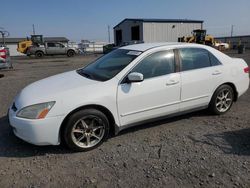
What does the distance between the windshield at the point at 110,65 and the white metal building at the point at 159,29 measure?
3113 cm

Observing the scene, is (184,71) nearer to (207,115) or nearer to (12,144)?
(207,115)

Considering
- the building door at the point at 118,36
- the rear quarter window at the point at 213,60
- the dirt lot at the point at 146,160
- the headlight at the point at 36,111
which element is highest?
the building door at the point at 118,36

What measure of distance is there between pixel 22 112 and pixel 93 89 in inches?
41.1

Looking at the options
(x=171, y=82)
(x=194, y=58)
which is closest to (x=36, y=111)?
(x=171, y=82)

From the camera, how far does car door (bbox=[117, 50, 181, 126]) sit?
378 cm

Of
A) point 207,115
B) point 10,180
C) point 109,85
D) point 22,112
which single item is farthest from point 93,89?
point 207,115

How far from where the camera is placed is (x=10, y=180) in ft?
9.74

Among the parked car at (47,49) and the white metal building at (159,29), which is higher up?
the white metal building at (159,29)

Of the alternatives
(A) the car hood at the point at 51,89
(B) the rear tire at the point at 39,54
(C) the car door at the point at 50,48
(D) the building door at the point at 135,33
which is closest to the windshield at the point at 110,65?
(A) the car hood at the point at 51,89

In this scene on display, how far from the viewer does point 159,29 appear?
35.5 metres

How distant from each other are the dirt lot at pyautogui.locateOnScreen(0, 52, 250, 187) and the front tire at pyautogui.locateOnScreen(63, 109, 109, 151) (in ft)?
0.44

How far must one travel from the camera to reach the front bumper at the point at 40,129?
10.8ft

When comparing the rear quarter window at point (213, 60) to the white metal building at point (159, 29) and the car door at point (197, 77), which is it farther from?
the white metal building at point (159, 29)

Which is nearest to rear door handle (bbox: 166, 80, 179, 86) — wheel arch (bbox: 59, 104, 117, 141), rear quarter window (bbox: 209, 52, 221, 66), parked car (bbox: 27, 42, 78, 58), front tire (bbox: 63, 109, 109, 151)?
rear quarter window (bbox: 209, 52, 221, 66)
